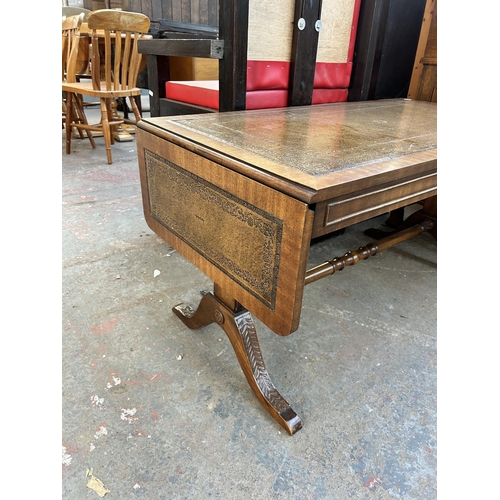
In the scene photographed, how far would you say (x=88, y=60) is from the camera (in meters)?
4.33

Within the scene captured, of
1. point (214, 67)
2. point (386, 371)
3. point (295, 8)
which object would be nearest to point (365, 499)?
point (386, 371)

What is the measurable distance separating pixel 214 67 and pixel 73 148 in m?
1.66

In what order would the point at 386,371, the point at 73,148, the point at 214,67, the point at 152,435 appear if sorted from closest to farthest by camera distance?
the point at 152,435 → the point at 386,371 → the point at 214,67 → the point at 73,148

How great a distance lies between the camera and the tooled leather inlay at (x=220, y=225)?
873mm

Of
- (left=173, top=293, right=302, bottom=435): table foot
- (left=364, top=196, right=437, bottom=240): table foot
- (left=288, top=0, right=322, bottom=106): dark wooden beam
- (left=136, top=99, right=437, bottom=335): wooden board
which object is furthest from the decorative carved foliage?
(left=364, top=196, right=437, bottom=240): table foot

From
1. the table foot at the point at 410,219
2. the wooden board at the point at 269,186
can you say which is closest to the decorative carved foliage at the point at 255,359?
the wooden board at the point at 269,186

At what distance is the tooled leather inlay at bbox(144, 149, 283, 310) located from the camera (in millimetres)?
873

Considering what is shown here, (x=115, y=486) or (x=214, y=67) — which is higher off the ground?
(x=214, y=67)

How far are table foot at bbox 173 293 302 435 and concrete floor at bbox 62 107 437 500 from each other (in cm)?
4

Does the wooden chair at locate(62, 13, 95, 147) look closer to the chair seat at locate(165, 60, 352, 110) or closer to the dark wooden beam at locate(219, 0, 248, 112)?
the chair seat at locate(165, 60, 352, 110)

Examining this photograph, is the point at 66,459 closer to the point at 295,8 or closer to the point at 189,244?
the point at 189,244

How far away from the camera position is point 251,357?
47.5 inches

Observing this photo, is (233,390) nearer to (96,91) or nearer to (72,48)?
(96,91)

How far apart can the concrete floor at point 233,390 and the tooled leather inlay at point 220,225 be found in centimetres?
46
